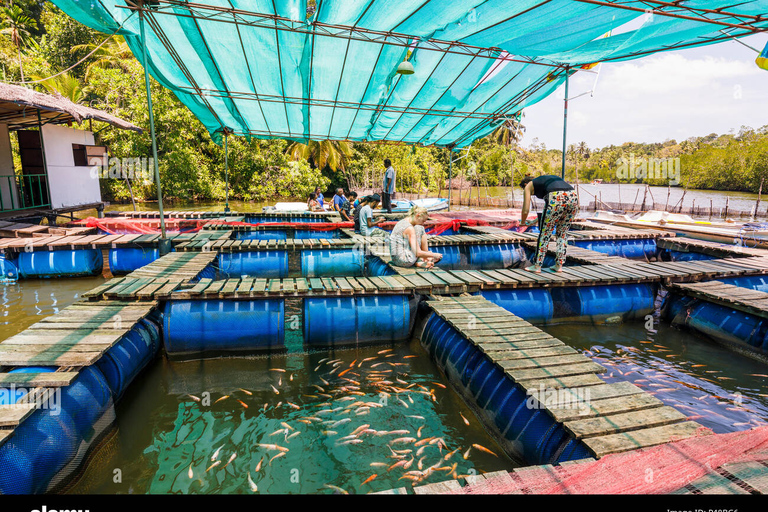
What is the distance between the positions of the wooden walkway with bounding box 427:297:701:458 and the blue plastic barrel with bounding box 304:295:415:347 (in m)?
0.87

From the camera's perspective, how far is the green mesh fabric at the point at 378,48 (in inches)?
281

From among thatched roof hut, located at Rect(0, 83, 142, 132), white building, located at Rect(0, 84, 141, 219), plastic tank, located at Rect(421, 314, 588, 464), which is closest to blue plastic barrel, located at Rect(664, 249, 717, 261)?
plastic tank, located at Rect(421, 314, 588, 464)

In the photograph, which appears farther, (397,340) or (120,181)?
(120,181)

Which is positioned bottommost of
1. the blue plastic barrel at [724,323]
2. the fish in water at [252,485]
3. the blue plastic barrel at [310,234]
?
the fish in water at [252,485]

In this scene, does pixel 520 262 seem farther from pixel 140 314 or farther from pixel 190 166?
pixel 190 166

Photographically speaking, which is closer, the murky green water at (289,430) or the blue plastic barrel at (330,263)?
the murky green water at (289,430)

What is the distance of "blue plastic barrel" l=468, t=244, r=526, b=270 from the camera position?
10.5 metres

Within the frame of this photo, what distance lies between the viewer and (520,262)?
35.8 ft

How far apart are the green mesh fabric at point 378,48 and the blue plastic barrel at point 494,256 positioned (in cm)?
492

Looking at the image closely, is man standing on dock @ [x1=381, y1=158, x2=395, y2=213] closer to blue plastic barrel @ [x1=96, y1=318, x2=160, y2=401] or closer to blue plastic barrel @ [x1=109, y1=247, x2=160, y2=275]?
blue plastic barrel @ [x1=109, y1=247, x2=160, y2=275]

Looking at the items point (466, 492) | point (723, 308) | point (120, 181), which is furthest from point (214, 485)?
point (120, 181)

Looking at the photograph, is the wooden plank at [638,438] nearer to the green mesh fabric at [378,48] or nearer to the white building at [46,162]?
the green mesh fabric at [378,48]

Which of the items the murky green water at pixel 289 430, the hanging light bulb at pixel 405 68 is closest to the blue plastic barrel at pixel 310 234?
the hanging light bulb at pixel 405 68

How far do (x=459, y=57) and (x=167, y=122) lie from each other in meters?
19.8
